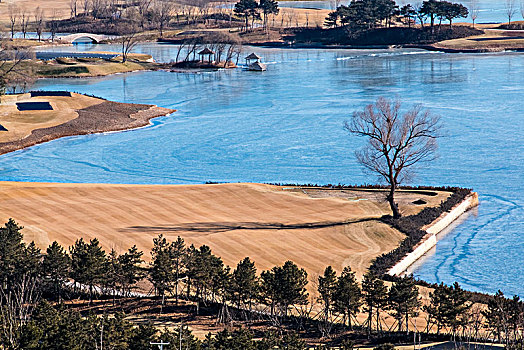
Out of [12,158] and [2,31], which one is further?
[2,31]

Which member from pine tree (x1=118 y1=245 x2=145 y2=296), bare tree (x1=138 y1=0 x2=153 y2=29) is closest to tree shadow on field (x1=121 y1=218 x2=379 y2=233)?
pine tree (x1=118 y1=245 x2=145 y2=296)

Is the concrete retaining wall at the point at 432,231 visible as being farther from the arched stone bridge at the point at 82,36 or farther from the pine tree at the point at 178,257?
the arched stone bridge at the point at 82,36

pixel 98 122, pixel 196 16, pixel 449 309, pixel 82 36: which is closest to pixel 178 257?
pixel 449 309

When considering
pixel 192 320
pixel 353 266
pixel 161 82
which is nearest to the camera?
pixel 192 320

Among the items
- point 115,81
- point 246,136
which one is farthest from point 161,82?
point 246,136

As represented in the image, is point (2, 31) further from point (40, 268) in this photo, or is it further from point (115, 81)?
point (40, 268)

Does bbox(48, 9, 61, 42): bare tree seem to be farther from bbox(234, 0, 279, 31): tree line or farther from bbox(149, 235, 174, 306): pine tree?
bbox(149, 235, 174, 306): pine tree

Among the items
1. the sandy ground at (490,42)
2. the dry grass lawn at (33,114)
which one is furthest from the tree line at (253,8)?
the dry grass lawn at (33,114)

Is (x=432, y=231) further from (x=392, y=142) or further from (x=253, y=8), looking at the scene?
(x=253, y=8)
